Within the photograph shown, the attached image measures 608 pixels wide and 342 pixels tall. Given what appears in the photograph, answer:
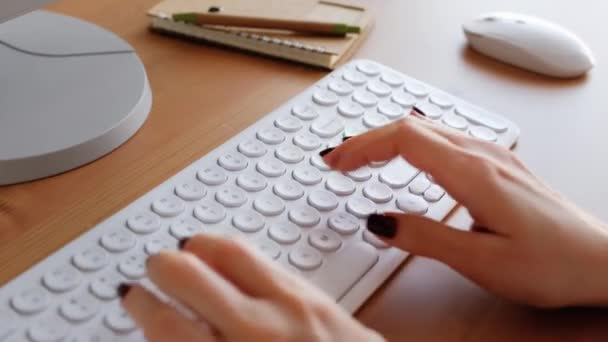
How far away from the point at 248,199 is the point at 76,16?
16.0 inches

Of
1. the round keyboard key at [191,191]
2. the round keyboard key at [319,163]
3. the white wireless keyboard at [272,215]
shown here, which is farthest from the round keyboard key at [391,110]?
the round keyboard key at [191,191]

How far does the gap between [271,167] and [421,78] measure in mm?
253

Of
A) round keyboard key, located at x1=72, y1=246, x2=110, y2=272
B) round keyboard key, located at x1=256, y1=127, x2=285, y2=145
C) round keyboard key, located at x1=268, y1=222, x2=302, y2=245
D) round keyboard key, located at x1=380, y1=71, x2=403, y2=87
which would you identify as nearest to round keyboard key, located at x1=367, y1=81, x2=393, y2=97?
round keyboard key, located at x1=380, y1=71, x2=403, y2=87

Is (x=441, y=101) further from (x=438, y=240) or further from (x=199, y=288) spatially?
(x=199, y=288)

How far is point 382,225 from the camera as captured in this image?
0.57 meters

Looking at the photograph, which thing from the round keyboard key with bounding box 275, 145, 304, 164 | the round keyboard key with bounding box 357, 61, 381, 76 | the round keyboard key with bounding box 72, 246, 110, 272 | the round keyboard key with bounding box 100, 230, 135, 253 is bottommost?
the round keyboard key with bounding box 72, 246, 110, 272

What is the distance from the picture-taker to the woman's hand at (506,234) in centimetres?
54

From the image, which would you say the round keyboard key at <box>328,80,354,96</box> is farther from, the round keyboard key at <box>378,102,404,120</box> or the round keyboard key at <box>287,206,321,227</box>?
the round keyboard key at <box>287,206,321,227</box>

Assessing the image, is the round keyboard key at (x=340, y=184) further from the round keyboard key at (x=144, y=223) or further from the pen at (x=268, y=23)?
the pen at (x=268, y=23)

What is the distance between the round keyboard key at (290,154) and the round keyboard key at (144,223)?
0.13 meters

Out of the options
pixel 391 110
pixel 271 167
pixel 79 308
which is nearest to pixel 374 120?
pixel 391 110

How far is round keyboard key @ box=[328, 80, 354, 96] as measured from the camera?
740 mm

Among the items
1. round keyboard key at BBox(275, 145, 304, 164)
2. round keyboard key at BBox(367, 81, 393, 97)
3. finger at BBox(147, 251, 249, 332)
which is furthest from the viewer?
round keyboard key at BBox(367, 81, 393, 97)

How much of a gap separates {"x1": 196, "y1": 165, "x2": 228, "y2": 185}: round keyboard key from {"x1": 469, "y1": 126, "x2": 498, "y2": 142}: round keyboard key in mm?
238
